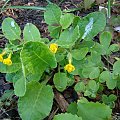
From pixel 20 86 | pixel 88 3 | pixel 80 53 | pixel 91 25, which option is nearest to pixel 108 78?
pixel 80 53

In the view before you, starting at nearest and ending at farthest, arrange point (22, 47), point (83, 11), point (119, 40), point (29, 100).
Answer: point (22, 47) < point (29, 100) < point (119, 40) < point (83, 11)

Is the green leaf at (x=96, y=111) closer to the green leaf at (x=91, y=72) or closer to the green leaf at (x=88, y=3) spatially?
the green leaf at (x=91, y=72)

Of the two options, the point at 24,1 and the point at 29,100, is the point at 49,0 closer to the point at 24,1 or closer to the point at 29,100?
the point at 24,1

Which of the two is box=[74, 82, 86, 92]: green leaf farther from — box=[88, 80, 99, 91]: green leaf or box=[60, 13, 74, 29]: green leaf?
box=[60, 13, 74, 29]: green leaf

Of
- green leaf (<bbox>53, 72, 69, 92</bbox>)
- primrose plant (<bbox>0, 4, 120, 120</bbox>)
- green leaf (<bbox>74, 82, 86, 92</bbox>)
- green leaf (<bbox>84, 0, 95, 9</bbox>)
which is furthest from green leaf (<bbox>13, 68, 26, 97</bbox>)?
green leaf (<bbox>84, 0, 95, 9</bbox>)

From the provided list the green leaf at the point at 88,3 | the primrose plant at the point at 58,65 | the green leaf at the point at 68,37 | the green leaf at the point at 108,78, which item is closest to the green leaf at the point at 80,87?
the primrose plant at the point at 58,65

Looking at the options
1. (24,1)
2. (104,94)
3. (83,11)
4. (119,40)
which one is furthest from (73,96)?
(24,1)

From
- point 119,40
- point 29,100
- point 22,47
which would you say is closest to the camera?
point 22,47
